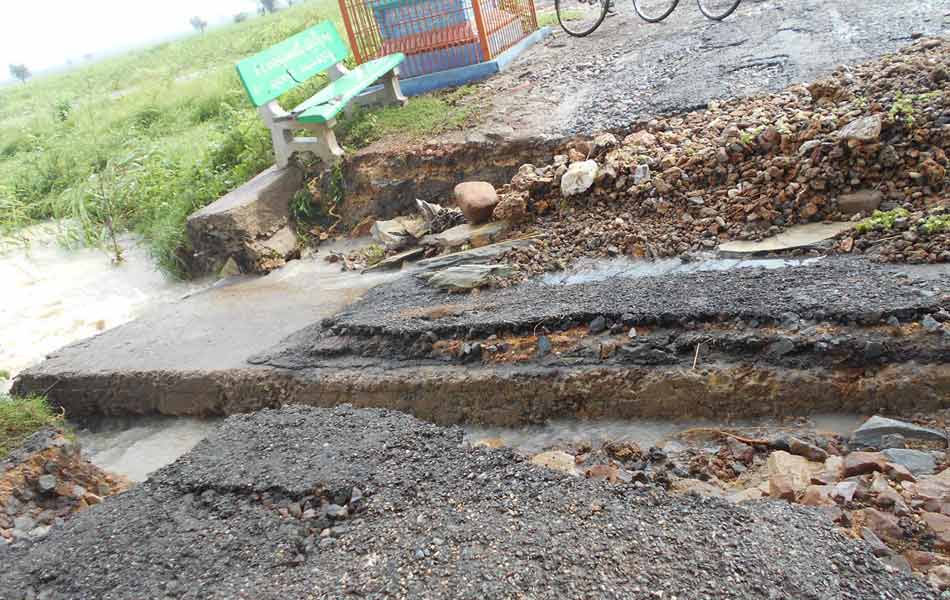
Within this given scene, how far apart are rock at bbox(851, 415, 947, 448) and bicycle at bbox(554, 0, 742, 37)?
222 inches

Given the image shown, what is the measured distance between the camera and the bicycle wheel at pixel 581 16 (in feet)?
25.8

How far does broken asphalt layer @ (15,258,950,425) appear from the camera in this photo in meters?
2.79

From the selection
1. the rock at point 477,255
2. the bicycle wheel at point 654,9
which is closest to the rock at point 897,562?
the rock at point 477,255

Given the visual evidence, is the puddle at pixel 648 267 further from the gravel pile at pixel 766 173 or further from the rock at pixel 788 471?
the rock at pixel 788 471

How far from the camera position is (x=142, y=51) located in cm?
2364

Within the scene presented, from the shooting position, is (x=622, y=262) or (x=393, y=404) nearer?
(x=393, y=404)

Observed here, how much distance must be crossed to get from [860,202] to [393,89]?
4.80 meters

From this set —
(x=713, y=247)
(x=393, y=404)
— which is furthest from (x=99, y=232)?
→ (x=713, y=247)

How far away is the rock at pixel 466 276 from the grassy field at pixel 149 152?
2.25 meters

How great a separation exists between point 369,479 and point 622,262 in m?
2.17

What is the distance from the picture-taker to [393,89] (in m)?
7.01

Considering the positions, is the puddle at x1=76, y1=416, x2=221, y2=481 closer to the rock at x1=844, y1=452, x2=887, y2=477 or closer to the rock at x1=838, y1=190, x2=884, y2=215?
the rock at x1=844, y1=452, x2=887, y2=477

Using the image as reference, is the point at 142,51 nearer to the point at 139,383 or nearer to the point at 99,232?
the point at 99,232

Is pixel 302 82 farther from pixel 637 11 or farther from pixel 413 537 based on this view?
pixel 413 537
